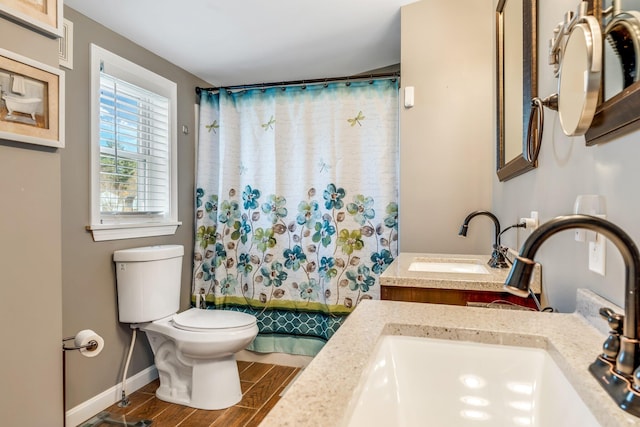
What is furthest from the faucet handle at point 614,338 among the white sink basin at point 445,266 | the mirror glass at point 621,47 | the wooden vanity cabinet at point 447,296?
the white sink basin at point 445,266

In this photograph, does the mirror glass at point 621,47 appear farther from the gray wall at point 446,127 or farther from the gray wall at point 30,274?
the gray wall at point 30,274

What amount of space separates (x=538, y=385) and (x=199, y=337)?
1763 mm

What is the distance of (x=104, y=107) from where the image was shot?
215 centimetres

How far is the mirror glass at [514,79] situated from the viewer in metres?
1.36

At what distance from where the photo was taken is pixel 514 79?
1668 mm

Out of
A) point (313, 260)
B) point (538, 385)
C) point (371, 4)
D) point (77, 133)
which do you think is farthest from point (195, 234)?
point (538, 385)

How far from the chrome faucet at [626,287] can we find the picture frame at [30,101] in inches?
56.1

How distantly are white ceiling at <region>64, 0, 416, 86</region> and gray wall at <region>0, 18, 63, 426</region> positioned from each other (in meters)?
0.85

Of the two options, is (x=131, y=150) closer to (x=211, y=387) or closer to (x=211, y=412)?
(x=211, y=387)

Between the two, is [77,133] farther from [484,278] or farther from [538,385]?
[538,385]

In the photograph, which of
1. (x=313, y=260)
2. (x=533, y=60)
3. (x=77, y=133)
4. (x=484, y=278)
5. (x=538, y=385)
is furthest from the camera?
(x=313, y=260)

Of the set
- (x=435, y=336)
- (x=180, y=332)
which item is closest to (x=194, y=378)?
(x=180, y=332)

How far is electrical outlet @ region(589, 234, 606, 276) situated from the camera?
2.56ft

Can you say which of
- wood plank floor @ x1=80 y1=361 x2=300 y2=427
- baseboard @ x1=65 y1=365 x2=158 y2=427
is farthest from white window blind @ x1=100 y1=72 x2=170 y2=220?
wood plank floor @ x1=80 y1=361 x2=300 y2=427
